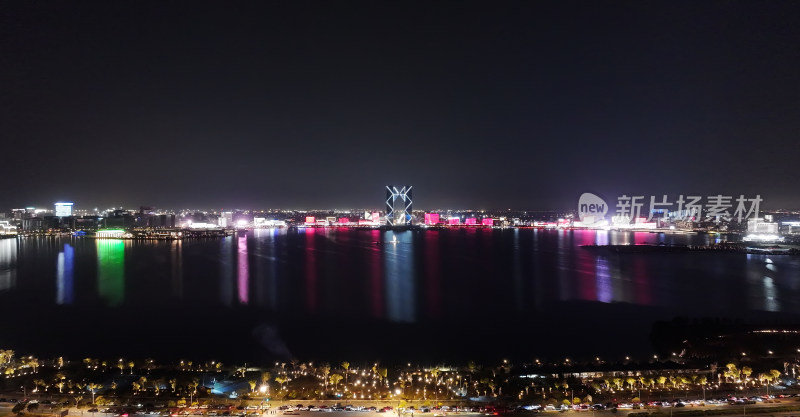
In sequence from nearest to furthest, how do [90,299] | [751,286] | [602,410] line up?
[602,410]
[90,299]
[751,286]

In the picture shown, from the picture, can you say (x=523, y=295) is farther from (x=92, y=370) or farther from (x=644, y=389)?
(x=92, y=370)

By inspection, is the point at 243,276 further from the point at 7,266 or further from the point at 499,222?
the point at 499,222

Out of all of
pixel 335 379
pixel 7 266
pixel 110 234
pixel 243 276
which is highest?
pixel 110 234

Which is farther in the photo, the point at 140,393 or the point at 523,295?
the point at 523,295

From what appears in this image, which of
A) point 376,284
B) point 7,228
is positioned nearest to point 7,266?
point 376,284

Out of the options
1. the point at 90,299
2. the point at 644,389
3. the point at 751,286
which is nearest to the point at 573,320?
the point at 644,389

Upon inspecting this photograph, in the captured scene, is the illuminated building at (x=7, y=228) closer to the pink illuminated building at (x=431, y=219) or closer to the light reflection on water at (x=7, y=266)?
the light reflection on water at (x=7, y=266)

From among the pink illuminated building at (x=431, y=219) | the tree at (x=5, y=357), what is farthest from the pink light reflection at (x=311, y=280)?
the pink illuminated building at (x=431, y=219)

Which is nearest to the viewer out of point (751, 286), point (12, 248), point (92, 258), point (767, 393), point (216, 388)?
point (767, 393)
